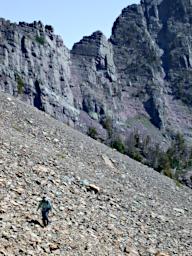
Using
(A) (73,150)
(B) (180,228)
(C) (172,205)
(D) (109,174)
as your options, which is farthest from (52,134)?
(B) (180,228)

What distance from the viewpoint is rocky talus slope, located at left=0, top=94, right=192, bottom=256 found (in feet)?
81.5

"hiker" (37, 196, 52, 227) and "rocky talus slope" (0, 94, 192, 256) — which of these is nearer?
"rocky talus slope" (0, 94, 192, 256)

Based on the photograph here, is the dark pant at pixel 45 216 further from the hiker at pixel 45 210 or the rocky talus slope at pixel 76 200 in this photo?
the rocky talus slope at pixel 76 200

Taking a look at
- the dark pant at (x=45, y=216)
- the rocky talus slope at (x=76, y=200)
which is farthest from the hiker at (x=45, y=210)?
the rocky talus slope at (x=76, y=200)

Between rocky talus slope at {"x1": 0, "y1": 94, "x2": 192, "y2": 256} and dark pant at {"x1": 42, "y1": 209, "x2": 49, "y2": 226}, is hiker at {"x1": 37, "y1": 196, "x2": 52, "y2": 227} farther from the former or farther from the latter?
rocky talus slope at {"x1": 0, "y1": 94, "x2": 192, "y2": 256}

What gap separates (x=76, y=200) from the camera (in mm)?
31375

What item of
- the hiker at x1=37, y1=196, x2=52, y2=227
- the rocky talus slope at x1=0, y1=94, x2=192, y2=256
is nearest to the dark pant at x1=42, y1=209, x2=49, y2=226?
the hiker at x1=37, y1=196, x2=52, y2=227

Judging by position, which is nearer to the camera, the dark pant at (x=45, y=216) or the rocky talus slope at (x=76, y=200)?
the rocky talus slope at (x=76, y=200)

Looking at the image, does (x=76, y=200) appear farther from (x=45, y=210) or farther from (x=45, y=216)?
(x=45, y=216)

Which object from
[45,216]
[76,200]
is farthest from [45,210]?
[76,200]

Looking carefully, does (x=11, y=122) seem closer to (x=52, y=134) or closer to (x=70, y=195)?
(x=52, y=134)

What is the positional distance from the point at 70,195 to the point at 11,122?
14.3 m

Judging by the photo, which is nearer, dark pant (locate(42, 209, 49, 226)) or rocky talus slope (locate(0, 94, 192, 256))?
rocky talus slope (locate(0, 94, 192, 256))

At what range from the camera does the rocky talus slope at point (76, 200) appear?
81.5ft
